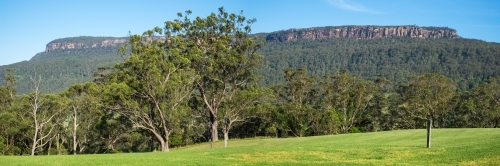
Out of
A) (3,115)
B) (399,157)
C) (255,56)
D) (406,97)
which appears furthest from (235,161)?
(406,97)

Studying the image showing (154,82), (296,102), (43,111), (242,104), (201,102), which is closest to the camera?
(154,82)

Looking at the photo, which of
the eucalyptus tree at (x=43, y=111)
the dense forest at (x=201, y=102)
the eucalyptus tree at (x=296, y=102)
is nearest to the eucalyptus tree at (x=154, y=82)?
the dense forest at (x=201, y=102)

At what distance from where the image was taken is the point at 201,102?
209ft

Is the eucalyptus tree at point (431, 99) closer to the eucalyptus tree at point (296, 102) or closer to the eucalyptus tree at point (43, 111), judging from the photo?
the eucalyptus tree at point (296, 102)

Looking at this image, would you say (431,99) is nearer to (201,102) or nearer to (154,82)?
(201,102)

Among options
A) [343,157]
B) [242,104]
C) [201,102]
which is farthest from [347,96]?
[343,157]

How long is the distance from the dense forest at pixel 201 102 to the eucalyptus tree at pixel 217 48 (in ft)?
0.42

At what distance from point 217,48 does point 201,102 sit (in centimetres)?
1356

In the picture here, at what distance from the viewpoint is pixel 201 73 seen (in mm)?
52969

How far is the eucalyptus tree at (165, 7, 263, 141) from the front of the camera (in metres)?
50.7

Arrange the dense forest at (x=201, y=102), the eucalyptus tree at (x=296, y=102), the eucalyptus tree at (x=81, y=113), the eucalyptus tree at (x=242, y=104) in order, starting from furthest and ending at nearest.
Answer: the eucalyptus tree at (x=296, y=102) < the eucalyptus tree at (x=81, y=113) < the eucalyptus tree at (x=242, y=104) < the dense forest at (x=201, y=102)

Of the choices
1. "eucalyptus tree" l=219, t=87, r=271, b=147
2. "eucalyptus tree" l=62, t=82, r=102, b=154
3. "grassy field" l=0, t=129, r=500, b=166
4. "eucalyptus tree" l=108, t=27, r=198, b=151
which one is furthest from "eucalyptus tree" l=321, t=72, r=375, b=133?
"grassy field" l=0, t=129, r=500, b=166

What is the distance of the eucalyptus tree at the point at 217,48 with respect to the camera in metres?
50.7

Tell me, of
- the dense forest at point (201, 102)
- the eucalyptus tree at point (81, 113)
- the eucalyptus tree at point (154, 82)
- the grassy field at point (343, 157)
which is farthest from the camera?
the eucalyptus tree at point (81, 113)
